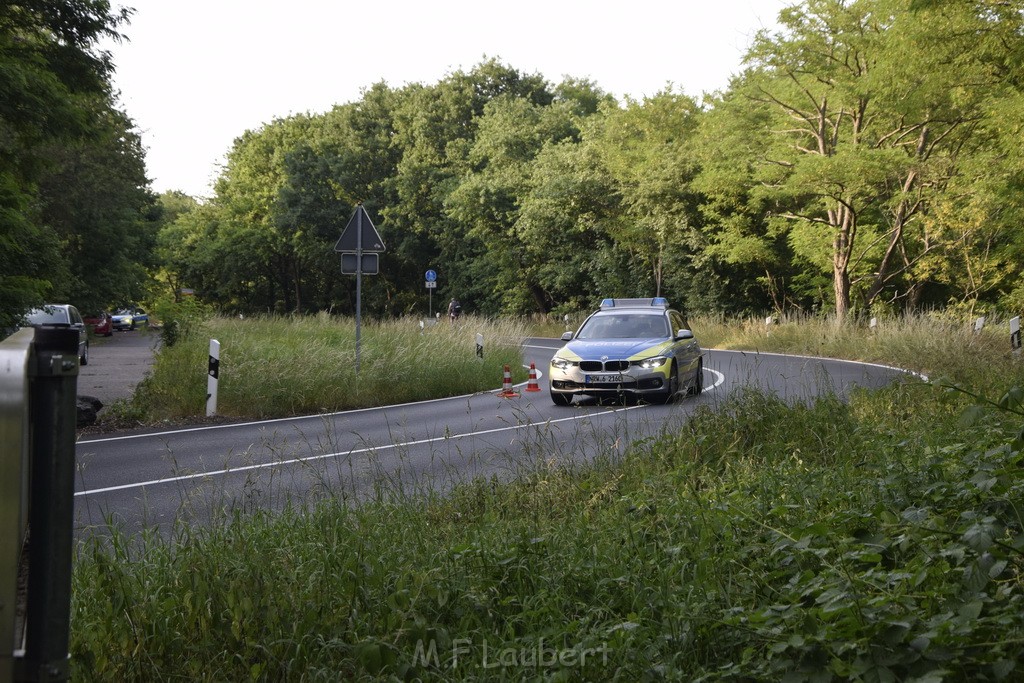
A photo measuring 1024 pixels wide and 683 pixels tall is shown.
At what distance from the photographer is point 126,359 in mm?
33844

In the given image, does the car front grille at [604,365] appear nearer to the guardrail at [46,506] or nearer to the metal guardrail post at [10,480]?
the guardrail at [46,506]

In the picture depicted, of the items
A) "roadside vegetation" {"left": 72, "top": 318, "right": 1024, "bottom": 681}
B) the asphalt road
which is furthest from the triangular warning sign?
"roadside vegetation" {"left": 72, "top": 318, "right": 1024, "bottom": 681}

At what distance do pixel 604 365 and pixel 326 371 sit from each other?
508cm

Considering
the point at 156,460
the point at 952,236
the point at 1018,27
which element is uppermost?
the point at 1018,27

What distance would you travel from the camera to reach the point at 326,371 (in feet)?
60.1

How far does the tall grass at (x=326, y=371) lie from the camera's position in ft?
53.8

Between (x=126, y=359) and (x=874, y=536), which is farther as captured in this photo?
(x=126, y=359)

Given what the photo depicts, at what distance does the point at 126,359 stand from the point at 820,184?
23.2 meters

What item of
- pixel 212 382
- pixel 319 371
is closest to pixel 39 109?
pixel 212 382

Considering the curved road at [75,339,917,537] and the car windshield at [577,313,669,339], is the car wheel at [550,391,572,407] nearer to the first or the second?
the curved road at [75,339,917,537]

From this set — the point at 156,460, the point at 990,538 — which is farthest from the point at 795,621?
the point at 156,460

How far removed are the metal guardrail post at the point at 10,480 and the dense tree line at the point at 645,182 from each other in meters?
12.9

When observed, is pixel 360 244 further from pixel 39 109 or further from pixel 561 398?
pixel 39 109

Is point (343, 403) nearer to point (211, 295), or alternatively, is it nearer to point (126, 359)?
point (126, 359)
